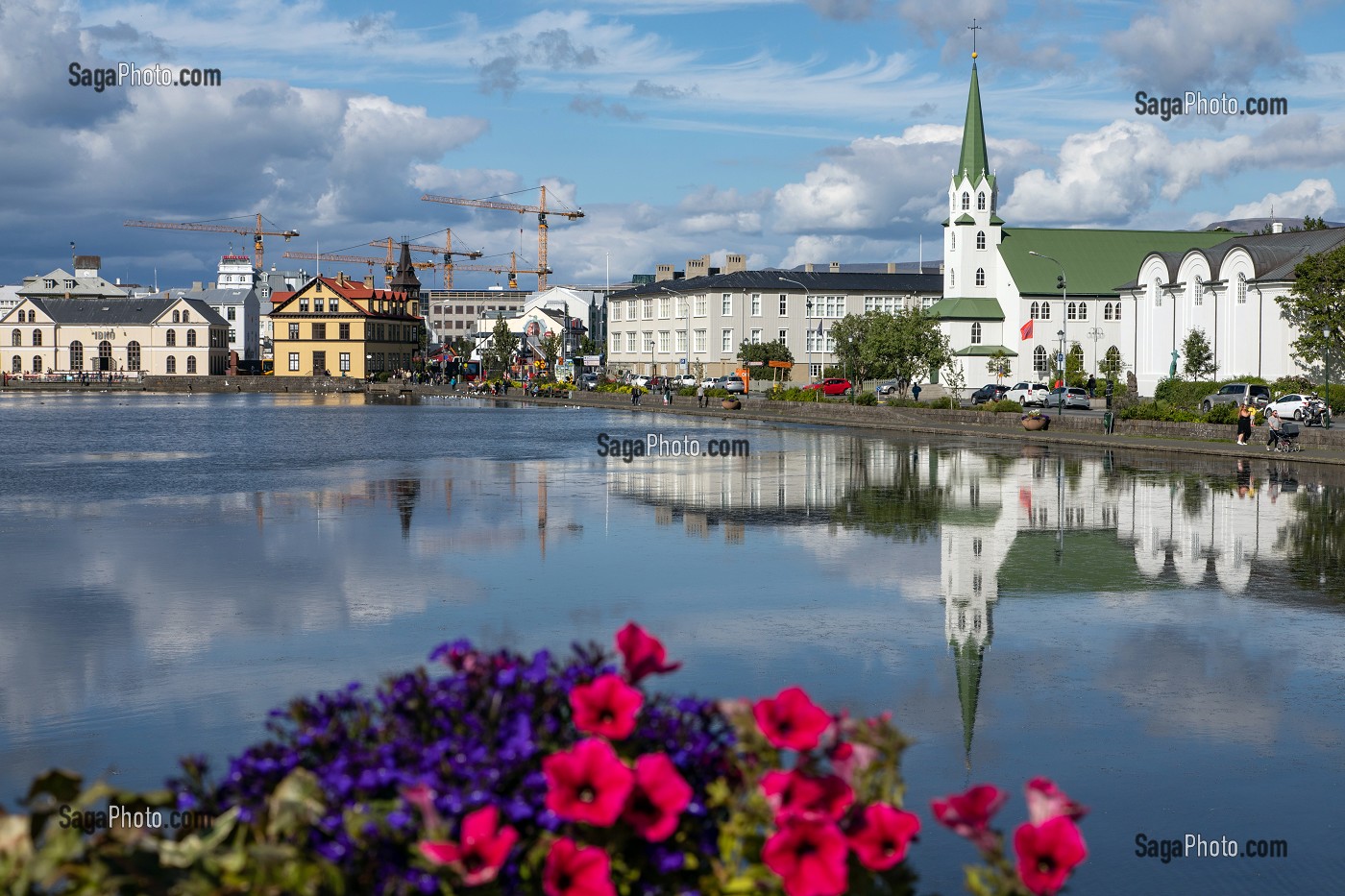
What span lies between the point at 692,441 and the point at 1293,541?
2859 cm

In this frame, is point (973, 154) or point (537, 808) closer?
point (537, 808)

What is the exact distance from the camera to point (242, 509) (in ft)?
80.3

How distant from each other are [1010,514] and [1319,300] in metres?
49.3

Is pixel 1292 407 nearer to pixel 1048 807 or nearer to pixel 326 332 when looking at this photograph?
pixel 1048 807

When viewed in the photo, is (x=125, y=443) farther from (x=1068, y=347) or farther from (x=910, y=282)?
(x=910, y=282)

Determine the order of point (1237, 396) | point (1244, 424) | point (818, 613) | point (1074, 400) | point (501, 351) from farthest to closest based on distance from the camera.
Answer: point (501, 351), point (1074, 400), point (1237, 396), point (1244, 424), point (818, 613)

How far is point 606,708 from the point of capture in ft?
12.8

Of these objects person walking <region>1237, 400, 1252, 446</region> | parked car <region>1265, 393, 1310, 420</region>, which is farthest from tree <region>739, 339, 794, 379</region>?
person walking <region>1237, 400, 1252, 446</region>

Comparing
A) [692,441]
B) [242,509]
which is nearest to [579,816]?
[242,509]

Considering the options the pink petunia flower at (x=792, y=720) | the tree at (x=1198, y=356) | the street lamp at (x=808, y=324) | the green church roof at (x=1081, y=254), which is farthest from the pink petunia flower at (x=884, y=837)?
the street lamp at (x=808, y=324)

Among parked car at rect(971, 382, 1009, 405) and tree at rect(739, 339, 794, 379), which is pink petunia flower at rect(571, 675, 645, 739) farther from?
tree at rect(739, 339, 794, 379)

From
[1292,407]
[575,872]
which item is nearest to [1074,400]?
[1292,407]

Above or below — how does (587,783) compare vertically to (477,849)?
above

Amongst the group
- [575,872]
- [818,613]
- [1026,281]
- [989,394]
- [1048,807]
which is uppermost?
[1026,281]
